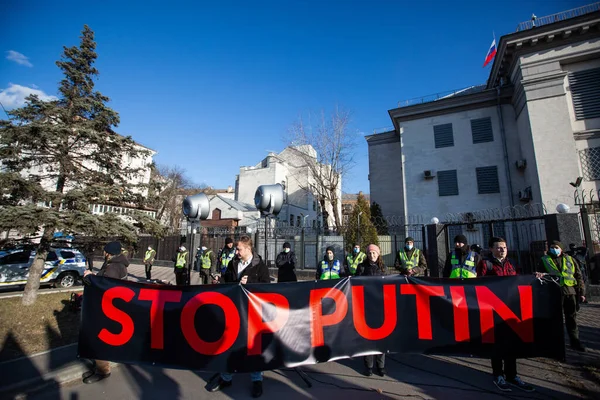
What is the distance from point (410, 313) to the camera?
4020 millimetres

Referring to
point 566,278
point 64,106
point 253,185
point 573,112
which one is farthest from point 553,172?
point 253,185

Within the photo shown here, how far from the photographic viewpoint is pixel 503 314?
3893 millimetres

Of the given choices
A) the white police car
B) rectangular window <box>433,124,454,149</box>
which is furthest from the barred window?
the white police car

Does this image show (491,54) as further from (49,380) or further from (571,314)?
(49,380)

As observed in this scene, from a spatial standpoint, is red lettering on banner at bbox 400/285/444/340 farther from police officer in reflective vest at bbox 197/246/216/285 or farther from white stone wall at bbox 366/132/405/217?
white stone wall at bbox 366/132/405/217

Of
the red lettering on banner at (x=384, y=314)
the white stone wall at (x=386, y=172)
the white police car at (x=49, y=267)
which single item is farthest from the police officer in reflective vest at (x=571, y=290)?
the white stone wall at (x=386, y=172)

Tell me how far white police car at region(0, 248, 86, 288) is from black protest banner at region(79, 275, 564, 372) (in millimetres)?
10736

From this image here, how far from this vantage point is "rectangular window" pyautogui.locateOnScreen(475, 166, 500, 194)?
20422 mm

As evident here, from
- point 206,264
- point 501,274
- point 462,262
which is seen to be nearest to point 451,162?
point 462,262

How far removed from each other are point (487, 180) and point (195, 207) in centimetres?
1953

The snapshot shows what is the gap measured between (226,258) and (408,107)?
20218 mm

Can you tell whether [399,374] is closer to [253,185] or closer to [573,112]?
[573,112]

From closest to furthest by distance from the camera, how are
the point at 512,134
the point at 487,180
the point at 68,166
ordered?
the point at 68,166
the point at 512,134
the point at 487,180

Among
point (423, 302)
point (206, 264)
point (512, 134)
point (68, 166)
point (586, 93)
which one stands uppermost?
point (586, 93)
